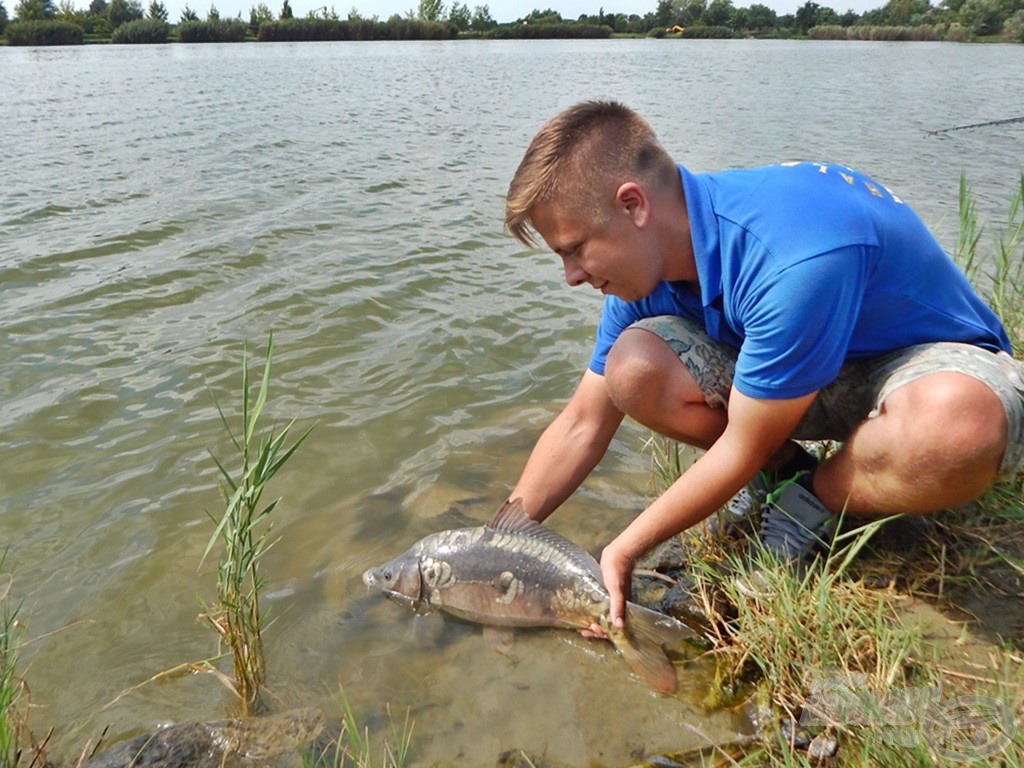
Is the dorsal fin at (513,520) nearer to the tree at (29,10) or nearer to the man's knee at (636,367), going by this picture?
the man's knee at (636,367)

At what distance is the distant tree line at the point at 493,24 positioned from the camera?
56.9 metres

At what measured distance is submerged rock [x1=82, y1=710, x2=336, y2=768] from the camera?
8.44 ft

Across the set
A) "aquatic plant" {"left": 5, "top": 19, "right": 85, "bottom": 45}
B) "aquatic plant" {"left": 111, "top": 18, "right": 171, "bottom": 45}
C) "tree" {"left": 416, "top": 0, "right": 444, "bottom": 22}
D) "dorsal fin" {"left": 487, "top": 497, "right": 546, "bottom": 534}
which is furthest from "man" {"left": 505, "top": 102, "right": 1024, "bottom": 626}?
"tree" {"left": 416, "top": 0, "right": 444, "bottom": 22}

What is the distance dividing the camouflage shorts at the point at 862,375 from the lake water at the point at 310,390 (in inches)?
41.4

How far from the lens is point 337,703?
3068 millimetres

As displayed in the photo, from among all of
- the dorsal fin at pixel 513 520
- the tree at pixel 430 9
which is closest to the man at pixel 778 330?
the dorsal fin at pixel 513 520

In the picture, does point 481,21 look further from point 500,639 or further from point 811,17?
point 500,639

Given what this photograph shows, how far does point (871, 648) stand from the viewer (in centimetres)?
252

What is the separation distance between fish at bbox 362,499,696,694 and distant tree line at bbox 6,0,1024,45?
192ft

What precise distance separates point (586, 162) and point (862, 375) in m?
1.26

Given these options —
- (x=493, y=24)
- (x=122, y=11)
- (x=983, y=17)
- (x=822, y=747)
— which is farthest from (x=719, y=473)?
(x=493, y=24)

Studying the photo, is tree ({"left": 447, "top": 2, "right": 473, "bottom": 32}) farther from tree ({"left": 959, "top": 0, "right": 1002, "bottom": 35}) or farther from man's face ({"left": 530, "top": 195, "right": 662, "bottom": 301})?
man's face ({"left": 530, "top": 195, "right": 662, "bottom": 301})

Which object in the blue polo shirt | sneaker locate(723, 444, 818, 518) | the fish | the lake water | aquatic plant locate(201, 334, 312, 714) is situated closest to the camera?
the blue polo shirt

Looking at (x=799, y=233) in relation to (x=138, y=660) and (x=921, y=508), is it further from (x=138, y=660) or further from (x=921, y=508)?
(x=138, y=660)
